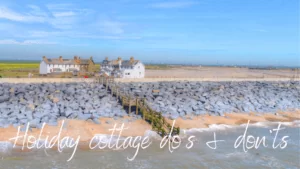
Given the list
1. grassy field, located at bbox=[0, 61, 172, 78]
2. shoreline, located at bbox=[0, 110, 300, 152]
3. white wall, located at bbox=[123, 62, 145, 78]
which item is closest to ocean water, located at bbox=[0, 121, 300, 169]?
shoreline, located at bbox=[0, 110, 300, 152]

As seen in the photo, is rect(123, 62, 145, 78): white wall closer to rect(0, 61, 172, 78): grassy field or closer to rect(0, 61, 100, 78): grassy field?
rect(0, 61, 172, 78): grassy field

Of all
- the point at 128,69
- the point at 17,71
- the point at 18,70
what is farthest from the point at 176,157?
the point at 18,70

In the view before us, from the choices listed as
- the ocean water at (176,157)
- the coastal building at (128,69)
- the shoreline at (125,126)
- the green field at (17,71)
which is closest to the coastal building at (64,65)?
the green field at (17,71)

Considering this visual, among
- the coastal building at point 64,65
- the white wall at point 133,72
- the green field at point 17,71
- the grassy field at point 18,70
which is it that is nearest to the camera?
the white wall at point 133,72

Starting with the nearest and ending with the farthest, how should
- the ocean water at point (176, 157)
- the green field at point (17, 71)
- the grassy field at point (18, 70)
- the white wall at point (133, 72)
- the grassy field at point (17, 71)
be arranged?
the ocean water at point (176, 157) < the white wall at point (133, 72) < the grassy field at point (17, 71) < the green field at point (17, 71) < the grassy field at point (18, 70)

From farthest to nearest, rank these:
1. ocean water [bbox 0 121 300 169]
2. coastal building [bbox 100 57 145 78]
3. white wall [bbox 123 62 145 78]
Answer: white wall [bbox 123 62 145 78] → coastal building [bbox 100 57 145 78] → ocean water [bbox 0 121 300 169]

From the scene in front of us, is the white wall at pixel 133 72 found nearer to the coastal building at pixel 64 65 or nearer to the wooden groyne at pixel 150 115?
the coastal building at pixel 64 65

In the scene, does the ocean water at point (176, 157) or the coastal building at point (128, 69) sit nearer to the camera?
the ocean water at point (176, 157)
